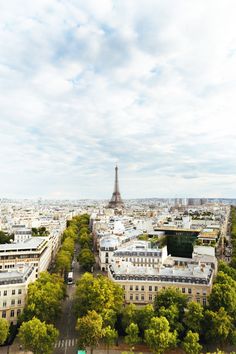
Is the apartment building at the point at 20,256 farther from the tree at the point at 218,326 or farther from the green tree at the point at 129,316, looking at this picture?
the tree at the point at 218,326

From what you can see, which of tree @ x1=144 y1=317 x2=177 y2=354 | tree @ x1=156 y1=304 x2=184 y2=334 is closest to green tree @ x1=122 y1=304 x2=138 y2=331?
tree @ x1=156 y1=304 x2=184 y2=334

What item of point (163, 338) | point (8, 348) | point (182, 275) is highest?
point (182, 275)

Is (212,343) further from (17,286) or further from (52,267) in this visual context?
(52,267)

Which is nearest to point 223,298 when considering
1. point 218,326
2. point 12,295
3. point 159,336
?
point 218,326

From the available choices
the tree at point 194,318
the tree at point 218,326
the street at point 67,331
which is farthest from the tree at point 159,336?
the street at point 67,331

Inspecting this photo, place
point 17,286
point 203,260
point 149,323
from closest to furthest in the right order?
point 149,323, point 17,286, point 203,260

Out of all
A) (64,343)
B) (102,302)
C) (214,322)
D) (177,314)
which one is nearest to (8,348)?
(64,343)

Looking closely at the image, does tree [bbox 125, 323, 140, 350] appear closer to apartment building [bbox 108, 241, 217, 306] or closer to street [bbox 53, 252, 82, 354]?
street [bbox 53, 252, 82, 354]
